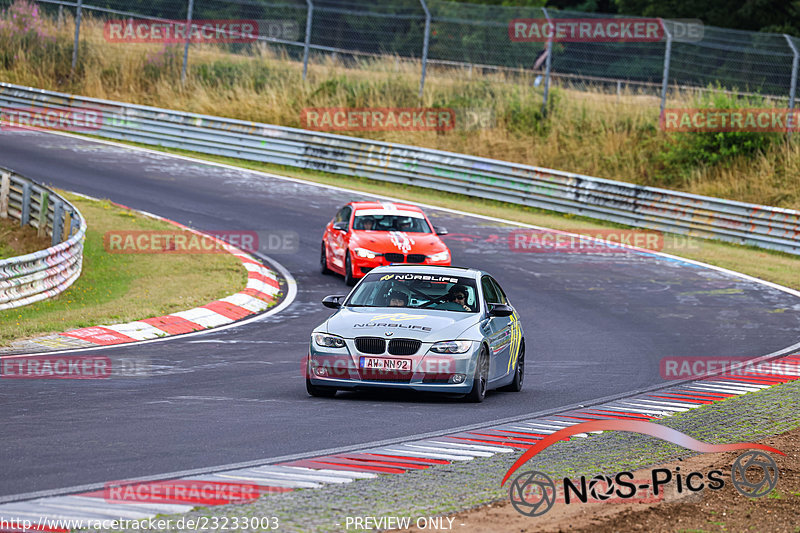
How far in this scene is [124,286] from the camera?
1864cm

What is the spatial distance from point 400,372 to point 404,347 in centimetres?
25

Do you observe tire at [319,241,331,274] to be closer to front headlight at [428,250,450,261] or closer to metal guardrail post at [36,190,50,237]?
front headlight at [428,250,450,261]

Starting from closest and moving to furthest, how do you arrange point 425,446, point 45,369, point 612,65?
1. point 425,446
2. point 45,369
3. point 612,65

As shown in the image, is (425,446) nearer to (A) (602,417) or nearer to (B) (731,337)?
(A) (602,417)

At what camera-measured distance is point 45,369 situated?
38.1 ft

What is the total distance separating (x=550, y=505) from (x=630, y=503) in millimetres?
542

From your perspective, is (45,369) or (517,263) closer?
(45,369)

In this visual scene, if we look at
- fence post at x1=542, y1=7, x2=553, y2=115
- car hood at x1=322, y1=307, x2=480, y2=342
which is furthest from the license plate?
fence post at x1=542, y1=7, x2=553, y2=115

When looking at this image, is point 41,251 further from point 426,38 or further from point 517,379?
point 426,38

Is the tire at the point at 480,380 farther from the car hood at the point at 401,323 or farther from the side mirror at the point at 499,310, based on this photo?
the side mirror at the point at 499,310

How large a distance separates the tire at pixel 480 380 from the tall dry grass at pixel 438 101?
1966 centimetres

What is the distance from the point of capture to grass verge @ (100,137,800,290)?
77.4 ft

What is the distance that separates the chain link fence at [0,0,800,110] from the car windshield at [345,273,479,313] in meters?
18.8

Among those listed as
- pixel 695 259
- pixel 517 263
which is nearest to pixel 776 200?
pixel 695 259
